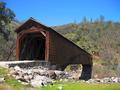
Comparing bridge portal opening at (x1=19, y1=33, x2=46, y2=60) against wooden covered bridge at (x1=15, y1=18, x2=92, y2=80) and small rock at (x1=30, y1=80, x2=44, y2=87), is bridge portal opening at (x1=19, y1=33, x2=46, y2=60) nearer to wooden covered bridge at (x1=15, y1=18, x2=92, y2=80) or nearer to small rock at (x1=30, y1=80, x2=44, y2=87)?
wooden covered bridge at (x1=15, y1=18, x2=92, y2=80)

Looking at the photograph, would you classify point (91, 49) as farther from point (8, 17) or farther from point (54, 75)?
point (54, 75)

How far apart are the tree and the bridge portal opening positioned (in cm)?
726

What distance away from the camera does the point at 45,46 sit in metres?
30.9

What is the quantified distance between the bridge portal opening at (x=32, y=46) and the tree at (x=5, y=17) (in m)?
7.26

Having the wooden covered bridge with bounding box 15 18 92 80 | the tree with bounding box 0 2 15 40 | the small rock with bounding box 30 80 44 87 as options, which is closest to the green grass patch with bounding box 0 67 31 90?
the small rock with bounding box 30 80 44 87

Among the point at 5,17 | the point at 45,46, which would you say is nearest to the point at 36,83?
the point at 45,46

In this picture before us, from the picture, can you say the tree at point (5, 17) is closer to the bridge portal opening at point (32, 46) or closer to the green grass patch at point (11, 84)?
the bridge portal opening at point (32, 46)

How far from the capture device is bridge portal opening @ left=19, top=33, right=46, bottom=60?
33938 millimetres

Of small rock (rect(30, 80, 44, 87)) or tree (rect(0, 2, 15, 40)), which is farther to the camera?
tree (rect(0, 2, 15, 40))

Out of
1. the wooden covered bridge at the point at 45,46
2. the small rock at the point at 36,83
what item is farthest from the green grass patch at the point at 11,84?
the wooden covered bridge at the point at 45,46

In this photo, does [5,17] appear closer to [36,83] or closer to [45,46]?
[45,46]

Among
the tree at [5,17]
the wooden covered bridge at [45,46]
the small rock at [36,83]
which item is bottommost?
the small rock at [36,83]

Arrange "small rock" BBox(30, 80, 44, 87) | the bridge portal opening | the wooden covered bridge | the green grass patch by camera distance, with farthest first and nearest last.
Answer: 1. the bridge portal opening
2. the wooden covered bridge
3. "small rock" BBox(30, 80, 44, 87)
4. the green grass patch

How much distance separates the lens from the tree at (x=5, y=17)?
41.4 meters
